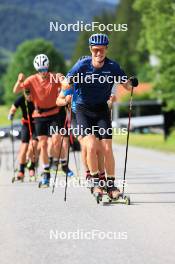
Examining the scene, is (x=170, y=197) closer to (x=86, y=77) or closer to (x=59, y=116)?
(x=86, y=77)

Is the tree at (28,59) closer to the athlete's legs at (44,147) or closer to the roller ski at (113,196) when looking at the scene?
the athlete's legs at (44,147)

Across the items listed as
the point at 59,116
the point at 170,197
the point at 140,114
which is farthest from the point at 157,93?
the point at 140,114

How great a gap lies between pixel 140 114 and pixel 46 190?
9454cm

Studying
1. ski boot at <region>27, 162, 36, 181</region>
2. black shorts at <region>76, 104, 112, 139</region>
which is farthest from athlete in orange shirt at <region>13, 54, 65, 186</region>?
black shorts at <region>76, 104, 112, 139</region>

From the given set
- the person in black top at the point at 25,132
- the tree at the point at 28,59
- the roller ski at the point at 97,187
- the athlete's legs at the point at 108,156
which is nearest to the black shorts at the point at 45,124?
the person in black top at the point at 25,132

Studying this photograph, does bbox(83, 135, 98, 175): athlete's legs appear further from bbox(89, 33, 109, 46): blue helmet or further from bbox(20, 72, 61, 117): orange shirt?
bbox(20, 72, 61, 117): orange shirt

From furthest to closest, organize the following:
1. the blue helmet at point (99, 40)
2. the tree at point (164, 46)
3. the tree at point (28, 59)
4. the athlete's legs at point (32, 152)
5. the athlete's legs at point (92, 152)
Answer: the tree at point (28, 59), the tree at point (164, 46), the athlete's legs at point (32, 152), the athlete's legs at point (92, 152), the blue helmet at point (99, 40)

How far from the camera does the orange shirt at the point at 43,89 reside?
13.1 m

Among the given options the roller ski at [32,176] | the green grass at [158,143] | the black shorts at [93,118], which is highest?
the black shorts at [93,118]

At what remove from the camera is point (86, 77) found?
10.5 m

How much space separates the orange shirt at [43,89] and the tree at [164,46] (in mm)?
23900

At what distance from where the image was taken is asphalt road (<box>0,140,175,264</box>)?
256 inches

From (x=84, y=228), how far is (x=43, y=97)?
18.1 feet

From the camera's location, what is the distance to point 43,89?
13148mm
